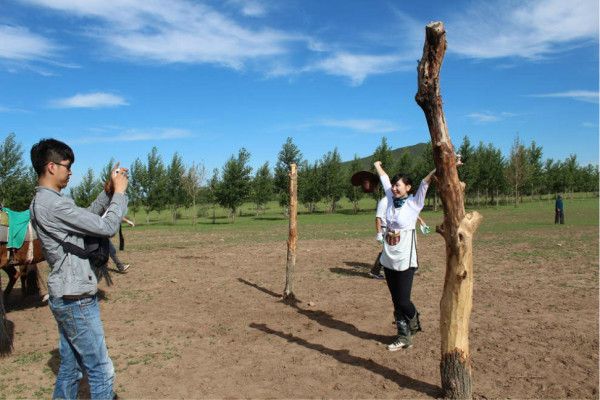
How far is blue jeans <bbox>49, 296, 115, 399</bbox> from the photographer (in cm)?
324

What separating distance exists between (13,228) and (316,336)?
201 inches

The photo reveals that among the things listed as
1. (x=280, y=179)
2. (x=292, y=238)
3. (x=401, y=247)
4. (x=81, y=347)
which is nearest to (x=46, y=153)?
(x=81, y=347)

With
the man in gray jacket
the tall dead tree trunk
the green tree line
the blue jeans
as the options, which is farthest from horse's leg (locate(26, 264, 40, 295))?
the green tree line

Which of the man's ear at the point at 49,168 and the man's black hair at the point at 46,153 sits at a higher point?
the man's black hair at the point at 46,153

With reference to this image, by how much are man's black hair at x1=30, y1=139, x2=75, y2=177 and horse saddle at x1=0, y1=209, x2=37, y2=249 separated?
4469 millimetres

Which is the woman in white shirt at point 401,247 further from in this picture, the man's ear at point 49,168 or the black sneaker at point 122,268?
the black sneaker at point 122,268

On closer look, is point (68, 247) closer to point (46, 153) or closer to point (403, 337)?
point (46, 153)

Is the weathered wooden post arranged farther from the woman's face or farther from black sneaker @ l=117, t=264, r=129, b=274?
black sneaker @ l=117, t=264, r=129, b=274

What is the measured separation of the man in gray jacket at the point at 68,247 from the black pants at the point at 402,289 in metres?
3.41

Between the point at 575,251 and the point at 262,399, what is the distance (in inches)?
499

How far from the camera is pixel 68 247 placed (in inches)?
126

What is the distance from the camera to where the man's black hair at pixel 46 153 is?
3.27 metres

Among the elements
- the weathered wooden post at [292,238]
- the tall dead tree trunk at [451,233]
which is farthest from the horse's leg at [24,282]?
the tall dead tree trunk at [451,233]

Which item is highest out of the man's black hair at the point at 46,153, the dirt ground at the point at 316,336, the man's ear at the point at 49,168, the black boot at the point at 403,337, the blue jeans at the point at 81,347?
the man's black hair at the point at 46,153
